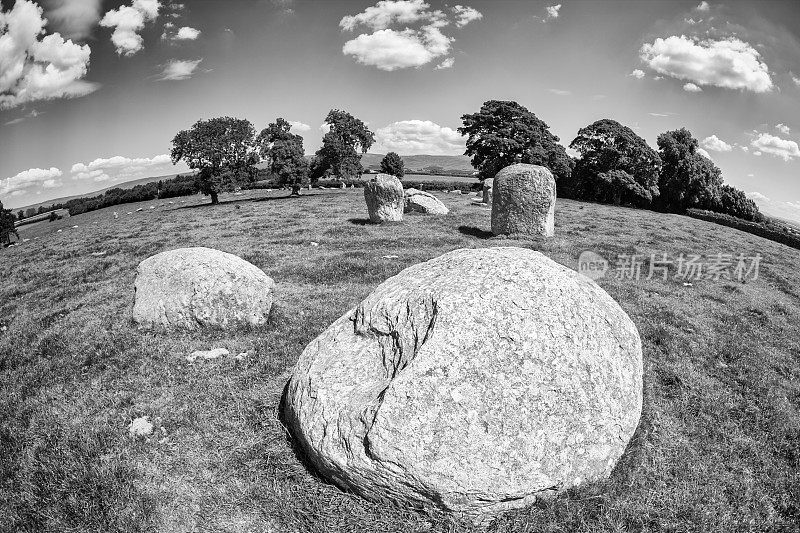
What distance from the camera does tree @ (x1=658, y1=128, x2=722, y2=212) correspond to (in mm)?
52781

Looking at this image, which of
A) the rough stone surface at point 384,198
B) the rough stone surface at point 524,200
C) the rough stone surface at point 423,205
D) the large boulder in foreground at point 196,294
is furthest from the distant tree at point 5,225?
the rough stone surface at point 524,200

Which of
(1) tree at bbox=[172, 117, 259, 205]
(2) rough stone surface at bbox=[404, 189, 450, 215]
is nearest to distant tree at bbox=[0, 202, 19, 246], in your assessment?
(1) tree at bbox=[172, 117, 259, 205]

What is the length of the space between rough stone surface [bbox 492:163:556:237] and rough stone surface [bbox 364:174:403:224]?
25.3ft

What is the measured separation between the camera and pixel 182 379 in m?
9.28

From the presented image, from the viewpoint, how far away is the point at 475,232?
2648 cm

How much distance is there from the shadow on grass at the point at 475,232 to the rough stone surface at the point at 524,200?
1.03 m

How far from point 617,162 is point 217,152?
4995 centimetres

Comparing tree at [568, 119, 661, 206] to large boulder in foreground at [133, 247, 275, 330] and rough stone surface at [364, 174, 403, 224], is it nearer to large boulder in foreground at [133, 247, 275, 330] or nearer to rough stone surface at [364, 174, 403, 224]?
rough stone surface at [364, 174, 403, 224]

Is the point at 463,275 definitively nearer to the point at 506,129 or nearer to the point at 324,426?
the point at 324,426

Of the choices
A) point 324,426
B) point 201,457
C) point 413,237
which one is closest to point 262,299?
point 201,457

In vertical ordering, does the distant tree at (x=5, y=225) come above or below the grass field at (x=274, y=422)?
above

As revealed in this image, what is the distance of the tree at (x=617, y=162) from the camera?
53281 millimetres

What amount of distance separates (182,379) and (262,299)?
3.40 metres

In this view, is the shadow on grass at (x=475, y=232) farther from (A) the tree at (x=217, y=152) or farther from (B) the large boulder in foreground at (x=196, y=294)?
(A) the tree at (x=217, y=152)
